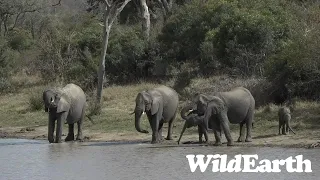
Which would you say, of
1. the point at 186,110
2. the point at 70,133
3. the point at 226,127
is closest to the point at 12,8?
the point at 70,133

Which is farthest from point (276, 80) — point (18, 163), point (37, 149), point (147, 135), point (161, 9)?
point (161, 9)

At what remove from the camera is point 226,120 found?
19.8m

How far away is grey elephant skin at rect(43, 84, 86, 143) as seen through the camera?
22.2 m

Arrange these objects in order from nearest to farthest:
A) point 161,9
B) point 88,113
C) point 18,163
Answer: point 18,163 < point 88,113 < point 161,9

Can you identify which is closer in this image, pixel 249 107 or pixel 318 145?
pixel 318 145

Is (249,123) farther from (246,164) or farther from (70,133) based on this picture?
(70,133)

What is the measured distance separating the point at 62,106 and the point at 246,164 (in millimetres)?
7594

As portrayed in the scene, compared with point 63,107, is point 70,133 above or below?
below

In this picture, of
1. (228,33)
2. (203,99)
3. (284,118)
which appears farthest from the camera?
(228,33)

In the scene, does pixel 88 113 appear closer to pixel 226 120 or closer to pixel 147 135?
pixel 147 135

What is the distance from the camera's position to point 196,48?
36344 millimetres

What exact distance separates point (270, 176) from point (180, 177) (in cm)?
176

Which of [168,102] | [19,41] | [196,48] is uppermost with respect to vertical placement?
[196,48]

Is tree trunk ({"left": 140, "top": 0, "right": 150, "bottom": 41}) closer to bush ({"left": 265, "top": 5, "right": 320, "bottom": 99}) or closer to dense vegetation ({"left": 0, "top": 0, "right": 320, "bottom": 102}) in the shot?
dense vegetation ({"left": 0, "top": 0, "right": 320, "bottom": 102})
